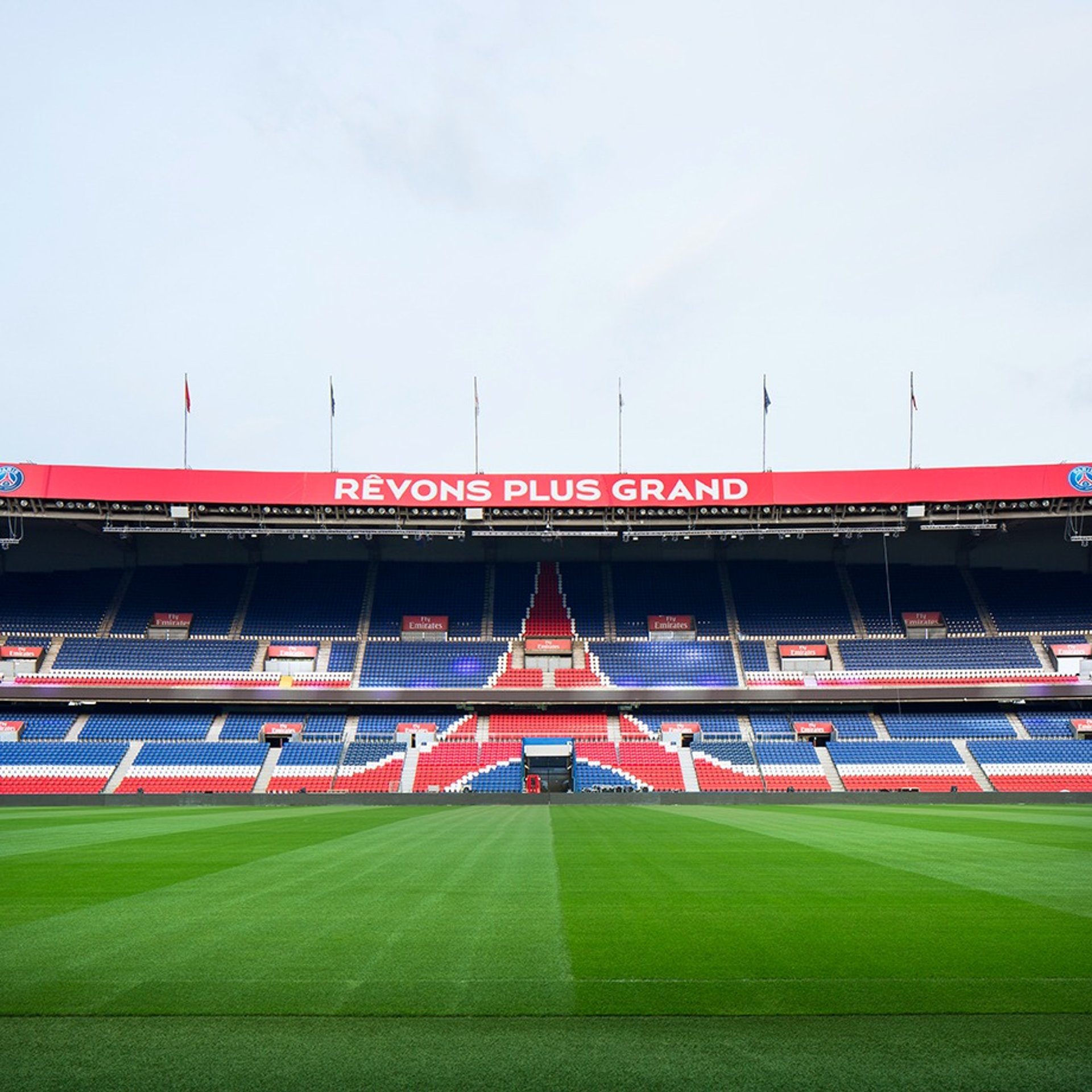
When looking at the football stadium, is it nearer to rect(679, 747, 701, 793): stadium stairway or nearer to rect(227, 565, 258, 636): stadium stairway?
rect(679, 747, 701, 793): stadium stairway

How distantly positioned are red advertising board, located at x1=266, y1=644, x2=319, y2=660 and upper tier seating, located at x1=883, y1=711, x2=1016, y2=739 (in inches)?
1249

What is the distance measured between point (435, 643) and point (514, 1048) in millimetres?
44332

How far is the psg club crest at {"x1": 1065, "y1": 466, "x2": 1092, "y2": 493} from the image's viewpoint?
3962cm

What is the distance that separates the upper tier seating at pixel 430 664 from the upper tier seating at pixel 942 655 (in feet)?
65.2

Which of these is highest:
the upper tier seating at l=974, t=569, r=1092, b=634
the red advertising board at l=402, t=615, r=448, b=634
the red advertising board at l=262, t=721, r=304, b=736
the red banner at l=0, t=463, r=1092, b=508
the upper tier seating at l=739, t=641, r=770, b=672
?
the red banner at l=0, t=463, r=1092, b=508

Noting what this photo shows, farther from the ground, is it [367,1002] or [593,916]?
[367,1002]

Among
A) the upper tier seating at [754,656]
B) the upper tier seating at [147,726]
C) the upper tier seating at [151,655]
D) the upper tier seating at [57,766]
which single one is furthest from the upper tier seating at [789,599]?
the upper tier seating at [57,766]

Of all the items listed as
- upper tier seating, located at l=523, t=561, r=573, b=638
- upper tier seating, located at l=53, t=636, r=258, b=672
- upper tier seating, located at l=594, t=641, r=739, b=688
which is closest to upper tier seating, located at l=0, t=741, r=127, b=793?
upper tier seating, located at l=53, t=636, r=258, b=672

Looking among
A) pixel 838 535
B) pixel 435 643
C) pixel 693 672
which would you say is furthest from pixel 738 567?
pixel 435 643

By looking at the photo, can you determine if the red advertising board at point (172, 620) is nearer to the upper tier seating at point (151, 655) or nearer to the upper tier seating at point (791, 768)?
the upper tier seating at point (151, 655)

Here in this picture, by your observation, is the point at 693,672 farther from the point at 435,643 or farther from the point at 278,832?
the point at 278,832

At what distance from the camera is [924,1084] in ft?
11.9

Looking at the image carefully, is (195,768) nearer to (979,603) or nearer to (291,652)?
(291,652)

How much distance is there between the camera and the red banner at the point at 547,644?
4775 cm
